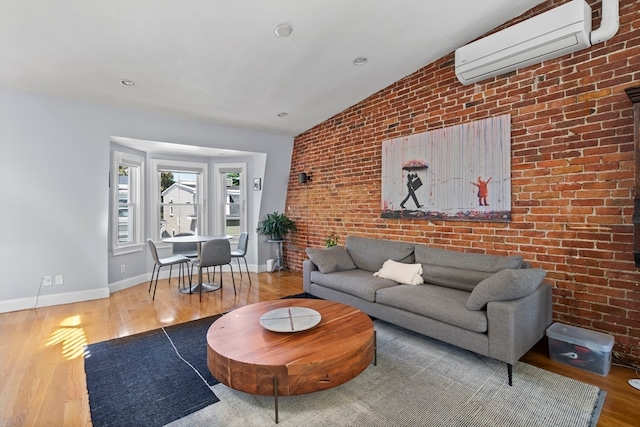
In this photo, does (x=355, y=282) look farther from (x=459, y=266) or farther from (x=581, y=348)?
(x=581, y=348)

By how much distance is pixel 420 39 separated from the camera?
3188 mm

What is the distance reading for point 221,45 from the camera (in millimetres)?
2984

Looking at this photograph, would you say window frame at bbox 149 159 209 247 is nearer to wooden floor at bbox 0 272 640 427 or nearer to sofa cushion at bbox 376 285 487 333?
wooden floor at bbox 0 272 640 427

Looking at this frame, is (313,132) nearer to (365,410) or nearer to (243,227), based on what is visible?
(243,227)

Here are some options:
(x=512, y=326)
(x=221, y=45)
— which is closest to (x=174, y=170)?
(x=221, y=45)

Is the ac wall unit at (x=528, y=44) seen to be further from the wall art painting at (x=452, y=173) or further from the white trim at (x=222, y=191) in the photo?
the white trim at (x=222, y=191)

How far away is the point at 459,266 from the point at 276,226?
3.44 meters

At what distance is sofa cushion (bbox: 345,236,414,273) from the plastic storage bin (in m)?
1.48

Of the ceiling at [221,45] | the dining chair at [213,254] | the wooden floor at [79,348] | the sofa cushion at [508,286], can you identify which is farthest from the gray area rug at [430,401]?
the ceiling at [221,45]

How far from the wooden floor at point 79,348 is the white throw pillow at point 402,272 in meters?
1.13

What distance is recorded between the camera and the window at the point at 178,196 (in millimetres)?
5449

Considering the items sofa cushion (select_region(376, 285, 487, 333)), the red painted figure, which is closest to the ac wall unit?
the red painted figure

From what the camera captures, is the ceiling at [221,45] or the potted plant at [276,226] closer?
the ceiling at [221,45]

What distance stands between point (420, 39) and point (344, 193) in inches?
92.1
